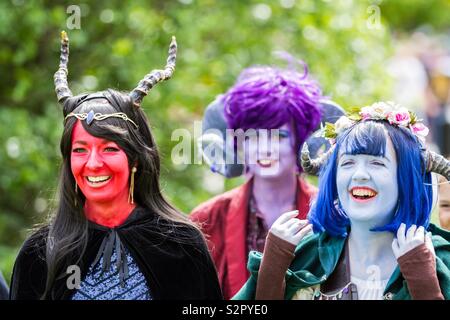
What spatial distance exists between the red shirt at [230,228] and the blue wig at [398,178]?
1.04 m

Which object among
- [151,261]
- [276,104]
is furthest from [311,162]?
[276,104]

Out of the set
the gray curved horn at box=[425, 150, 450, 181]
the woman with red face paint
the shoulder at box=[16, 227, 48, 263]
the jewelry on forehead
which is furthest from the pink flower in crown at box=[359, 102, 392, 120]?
the shoulder at box=[16, 227, 48, 263]

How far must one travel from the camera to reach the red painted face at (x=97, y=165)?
496 centimetres

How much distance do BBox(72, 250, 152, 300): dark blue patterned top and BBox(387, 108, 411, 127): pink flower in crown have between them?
3.95 feet

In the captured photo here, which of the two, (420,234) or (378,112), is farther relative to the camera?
(378,112)

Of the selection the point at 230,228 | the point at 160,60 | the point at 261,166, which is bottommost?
the point at 230,228

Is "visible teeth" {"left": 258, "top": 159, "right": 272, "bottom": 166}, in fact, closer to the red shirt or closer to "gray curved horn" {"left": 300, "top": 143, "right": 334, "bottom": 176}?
the red shirt

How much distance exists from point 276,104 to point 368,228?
4.85 ft

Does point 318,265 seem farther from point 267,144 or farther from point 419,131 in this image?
point 267,144

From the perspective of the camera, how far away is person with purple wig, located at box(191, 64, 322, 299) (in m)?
6.15

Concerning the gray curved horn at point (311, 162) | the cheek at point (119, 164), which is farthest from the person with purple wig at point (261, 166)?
the cheek at point (119, 164)

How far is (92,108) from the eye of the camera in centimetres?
504

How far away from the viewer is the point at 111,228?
16.7 ft
